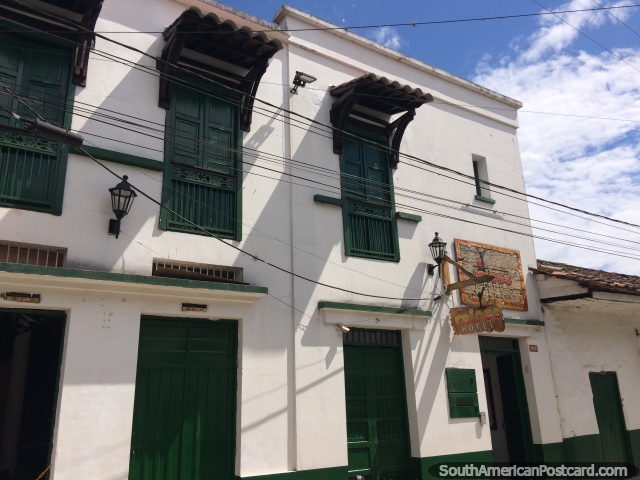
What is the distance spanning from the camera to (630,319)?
13.5 metres

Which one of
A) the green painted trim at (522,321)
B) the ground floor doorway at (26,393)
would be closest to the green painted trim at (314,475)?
the ground floor doorway at (26,393)

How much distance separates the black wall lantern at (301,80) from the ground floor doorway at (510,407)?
6125 millimetres

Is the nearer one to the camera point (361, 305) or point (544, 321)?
point (361, 305)

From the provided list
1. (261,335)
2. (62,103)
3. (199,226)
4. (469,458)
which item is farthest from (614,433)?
(62,103)

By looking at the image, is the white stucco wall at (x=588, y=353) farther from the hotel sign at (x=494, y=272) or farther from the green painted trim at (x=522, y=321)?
the hotel sign at (x=494, y=272)

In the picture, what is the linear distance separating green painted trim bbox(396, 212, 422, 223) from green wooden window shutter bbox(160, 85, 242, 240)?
3.25 meters

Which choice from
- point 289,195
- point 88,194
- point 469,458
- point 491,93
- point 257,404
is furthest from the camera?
point 491,93

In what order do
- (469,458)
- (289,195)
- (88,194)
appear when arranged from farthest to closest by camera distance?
(469,458)
(289,195)
(88,194)

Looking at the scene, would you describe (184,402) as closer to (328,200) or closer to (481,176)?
(328,200)

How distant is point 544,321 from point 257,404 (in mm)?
7136

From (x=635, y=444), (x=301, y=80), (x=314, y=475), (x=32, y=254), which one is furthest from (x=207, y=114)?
(x=635, y=444)

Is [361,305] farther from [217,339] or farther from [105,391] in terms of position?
[105,391]

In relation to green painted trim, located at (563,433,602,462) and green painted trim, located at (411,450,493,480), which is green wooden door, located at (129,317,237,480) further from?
green painted trim, located at (563,433,602,462)

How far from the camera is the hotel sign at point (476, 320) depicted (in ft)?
29.7
